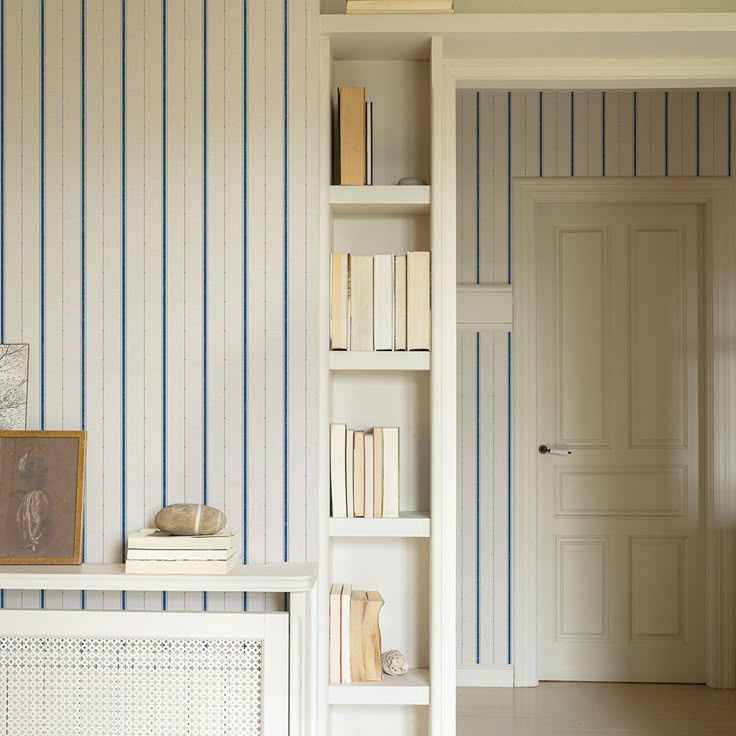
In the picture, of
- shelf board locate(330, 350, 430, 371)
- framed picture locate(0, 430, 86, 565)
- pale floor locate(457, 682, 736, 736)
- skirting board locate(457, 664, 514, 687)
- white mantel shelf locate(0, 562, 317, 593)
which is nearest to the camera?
white mantel shelf locate(0, 562, 317, 593)

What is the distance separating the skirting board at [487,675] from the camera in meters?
3.66

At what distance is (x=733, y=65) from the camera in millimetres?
2387

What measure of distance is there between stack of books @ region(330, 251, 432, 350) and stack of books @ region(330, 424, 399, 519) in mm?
237

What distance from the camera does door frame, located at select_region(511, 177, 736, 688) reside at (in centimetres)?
367

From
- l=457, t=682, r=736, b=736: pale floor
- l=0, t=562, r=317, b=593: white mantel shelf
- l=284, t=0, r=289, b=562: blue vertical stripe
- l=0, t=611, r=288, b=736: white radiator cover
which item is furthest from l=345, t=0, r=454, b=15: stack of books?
l=457, t=682, r=736, b=736: pale floor

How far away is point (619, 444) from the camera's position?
3781 millimetres

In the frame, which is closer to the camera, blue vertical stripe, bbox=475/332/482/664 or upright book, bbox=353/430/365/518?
upright book, bbox=353/430/365/518

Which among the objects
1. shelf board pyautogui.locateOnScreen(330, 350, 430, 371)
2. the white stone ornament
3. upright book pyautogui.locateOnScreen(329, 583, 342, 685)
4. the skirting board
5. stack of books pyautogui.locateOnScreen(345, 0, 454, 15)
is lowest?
the skirting board

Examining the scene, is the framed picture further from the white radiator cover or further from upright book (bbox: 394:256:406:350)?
upright book (bbox: 394:256:406:350)

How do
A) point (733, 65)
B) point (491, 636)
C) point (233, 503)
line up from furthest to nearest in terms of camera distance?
point (491, 636) < point (733, 65) < point (233, 503)

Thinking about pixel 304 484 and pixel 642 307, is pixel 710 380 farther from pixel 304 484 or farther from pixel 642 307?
pixel 304 484

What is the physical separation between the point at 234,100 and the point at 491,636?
8.22 feet

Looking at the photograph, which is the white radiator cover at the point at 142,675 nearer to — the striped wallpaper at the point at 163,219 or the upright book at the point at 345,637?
the upright book at the point at 345,637

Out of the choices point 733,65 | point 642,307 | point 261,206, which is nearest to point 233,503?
point 261,206
